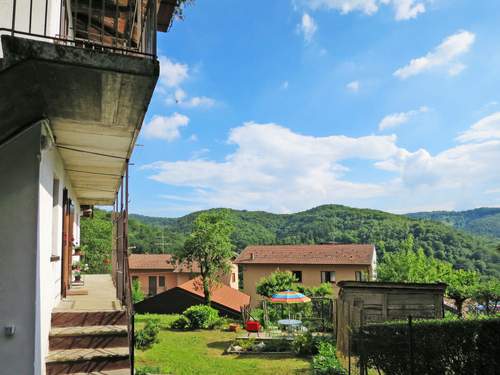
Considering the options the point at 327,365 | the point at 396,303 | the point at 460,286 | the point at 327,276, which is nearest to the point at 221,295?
the point at 327,276

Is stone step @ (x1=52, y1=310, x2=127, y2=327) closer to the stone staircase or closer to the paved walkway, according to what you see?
the stone staircase

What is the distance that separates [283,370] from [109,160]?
28.8 ft

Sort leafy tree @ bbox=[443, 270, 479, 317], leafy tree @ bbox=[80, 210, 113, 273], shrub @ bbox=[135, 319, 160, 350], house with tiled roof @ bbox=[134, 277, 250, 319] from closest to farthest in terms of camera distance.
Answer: shrub @ bbox=[135, 319, 160, 350]
leafy tree @ bbox=[443, 270, 479, 317]
house with tiled roof @ bbox=[134, 277, 250, 319]
leafy tree @ bbox=[80, 210, 113, 273]

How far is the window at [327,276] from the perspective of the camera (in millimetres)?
38969

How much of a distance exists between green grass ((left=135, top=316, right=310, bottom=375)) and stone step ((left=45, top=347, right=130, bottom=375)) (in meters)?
6.88

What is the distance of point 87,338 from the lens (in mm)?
5891

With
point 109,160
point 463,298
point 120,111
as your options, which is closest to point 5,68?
point 120,111

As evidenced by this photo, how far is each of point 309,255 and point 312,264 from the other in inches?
72.7

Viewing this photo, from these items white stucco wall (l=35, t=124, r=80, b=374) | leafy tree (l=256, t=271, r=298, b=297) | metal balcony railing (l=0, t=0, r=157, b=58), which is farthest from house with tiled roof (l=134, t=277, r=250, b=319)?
metal balcony railing (l=0, t=0, r=157, b=58)

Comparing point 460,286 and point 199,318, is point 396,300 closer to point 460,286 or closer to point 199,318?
point 460,286

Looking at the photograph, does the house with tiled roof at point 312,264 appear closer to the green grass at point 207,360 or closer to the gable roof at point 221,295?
the gable roof at point 221,295

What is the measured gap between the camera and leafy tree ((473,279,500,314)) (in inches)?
851

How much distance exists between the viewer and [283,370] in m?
12.4

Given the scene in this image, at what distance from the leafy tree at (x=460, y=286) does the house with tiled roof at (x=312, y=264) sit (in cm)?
1257
